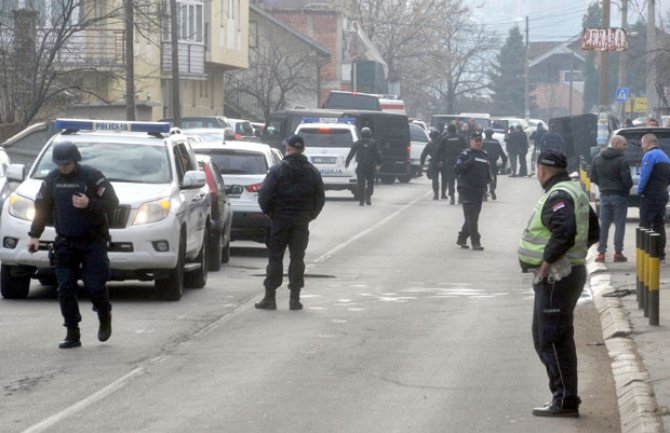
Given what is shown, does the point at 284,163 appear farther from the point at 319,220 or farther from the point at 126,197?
the point at 319,220

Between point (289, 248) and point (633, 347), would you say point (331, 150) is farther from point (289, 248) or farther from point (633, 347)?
point (633, 347)

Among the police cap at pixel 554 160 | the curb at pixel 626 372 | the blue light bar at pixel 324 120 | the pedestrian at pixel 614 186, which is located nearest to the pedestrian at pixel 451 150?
the blue light bar at pixel 324 120

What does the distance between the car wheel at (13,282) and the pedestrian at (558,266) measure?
284 inches

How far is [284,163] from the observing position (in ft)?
49.3

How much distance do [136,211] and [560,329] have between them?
22.6ft

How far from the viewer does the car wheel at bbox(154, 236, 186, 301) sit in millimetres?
15562

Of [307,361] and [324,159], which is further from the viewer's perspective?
[324,159]

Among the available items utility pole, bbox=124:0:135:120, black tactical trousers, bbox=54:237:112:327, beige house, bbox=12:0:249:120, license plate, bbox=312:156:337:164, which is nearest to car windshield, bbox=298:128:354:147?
license plate, bbox=312:156:337:164

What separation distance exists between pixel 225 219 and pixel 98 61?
28.0 meters

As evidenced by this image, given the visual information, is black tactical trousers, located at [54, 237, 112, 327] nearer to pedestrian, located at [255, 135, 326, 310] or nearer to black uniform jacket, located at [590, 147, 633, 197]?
pedestrian, located at [255, 135, 326, 310]

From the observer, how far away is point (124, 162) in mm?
16297

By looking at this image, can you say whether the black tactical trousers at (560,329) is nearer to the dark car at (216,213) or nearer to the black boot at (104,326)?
the black boot at (104,326)

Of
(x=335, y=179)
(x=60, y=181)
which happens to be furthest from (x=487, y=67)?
(x=60, y=181)

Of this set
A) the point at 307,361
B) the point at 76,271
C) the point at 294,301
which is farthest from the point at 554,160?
the point at 294,301
